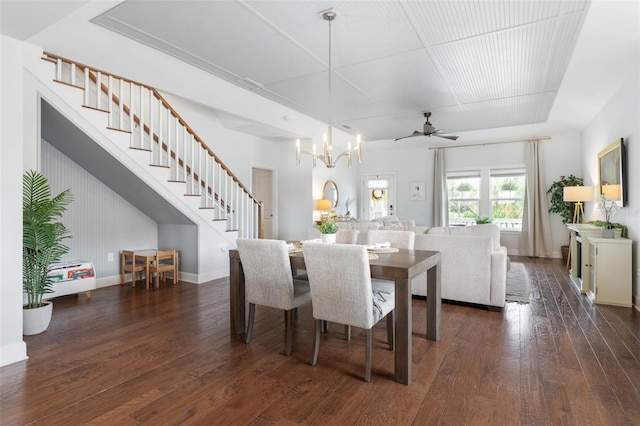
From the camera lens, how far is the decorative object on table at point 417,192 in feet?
28.9

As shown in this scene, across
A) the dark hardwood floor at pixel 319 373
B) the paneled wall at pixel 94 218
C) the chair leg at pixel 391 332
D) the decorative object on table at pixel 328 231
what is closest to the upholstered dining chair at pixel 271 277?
the dark hardwood floor at pixel 319 373

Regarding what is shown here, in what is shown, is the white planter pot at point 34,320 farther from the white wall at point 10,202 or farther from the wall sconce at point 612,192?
the wall sconce at point 612,192

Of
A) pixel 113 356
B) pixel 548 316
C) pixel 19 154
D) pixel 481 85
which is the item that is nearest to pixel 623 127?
pixel 481 85

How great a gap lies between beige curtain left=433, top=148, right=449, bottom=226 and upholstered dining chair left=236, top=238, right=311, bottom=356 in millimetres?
6494

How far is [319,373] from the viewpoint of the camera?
230 centimetres

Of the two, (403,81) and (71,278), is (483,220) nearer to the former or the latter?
(403,81)

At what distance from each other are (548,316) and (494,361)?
140 cm

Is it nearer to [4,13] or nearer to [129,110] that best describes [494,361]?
[4,13]

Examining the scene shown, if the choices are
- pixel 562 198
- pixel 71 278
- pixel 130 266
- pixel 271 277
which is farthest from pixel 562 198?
pixel 71 278

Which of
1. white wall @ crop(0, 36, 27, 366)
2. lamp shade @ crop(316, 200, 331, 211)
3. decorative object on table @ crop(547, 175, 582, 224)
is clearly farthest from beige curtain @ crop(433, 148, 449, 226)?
white wall @ crop(0, 36, 27, 366)

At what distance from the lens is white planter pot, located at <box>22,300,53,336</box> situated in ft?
9.51

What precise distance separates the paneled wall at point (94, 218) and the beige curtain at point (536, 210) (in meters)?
7.62

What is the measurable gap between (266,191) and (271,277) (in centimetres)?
523

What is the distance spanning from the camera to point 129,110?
13.6ft
